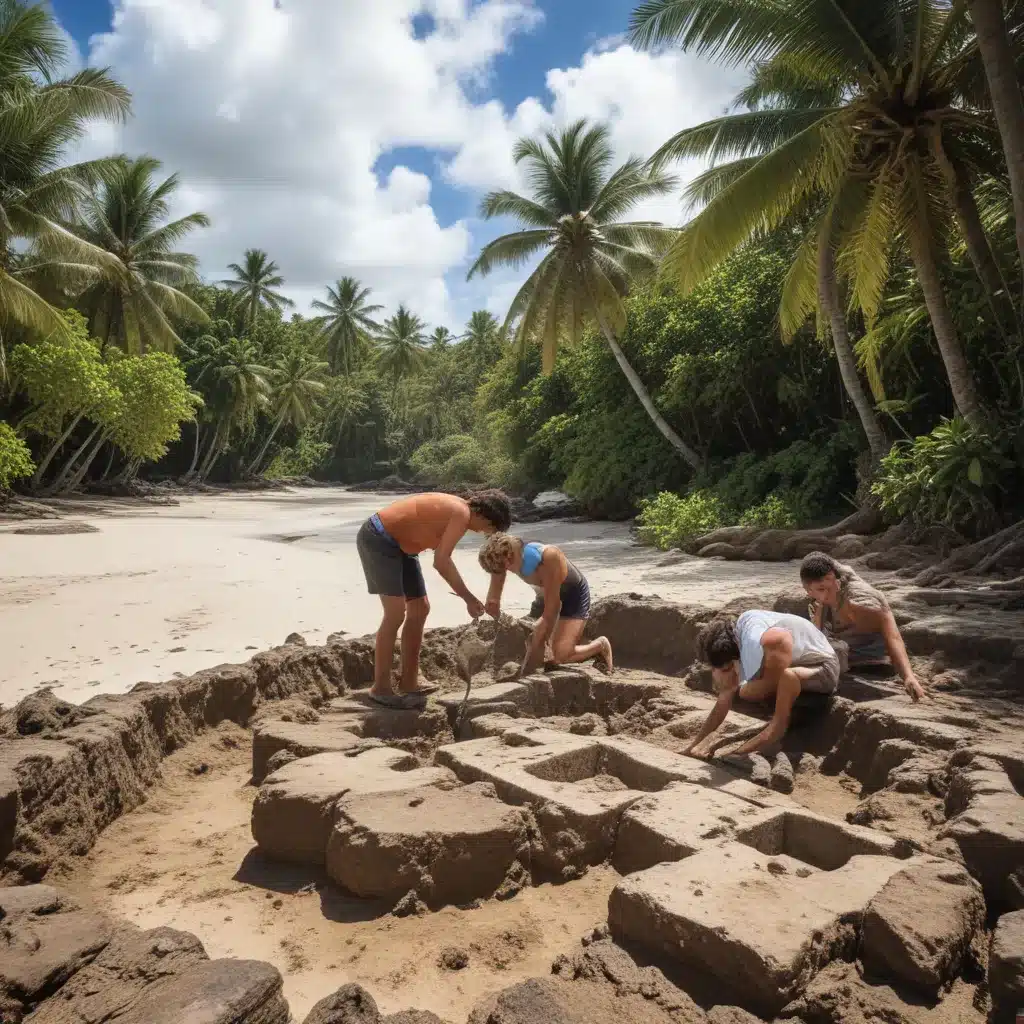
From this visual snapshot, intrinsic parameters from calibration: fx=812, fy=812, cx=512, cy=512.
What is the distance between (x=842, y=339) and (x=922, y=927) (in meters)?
11.7

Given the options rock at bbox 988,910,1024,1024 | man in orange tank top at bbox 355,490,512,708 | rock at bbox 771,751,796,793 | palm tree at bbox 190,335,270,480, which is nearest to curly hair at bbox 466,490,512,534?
man in orange tank top at bbox 355,490,512,708

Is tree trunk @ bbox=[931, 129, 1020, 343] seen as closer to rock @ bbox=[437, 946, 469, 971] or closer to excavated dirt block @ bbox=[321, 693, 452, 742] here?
excavated dirt block @ bbox=[321, 693, 452, 742]

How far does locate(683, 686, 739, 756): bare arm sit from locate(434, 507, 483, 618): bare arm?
64.8 inches

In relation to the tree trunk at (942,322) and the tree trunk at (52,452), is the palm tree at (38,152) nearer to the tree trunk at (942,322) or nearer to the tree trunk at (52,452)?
the tree trunk at (52,452)

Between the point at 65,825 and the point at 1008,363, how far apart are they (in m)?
12.4

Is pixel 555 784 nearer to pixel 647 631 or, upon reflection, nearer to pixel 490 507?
pixel 490 507

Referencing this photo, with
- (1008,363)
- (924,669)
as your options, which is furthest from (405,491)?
(924,669)

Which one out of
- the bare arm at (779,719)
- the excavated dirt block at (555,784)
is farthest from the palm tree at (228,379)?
the bare arm at (779,719)

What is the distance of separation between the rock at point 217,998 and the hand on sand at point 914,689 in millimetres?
4043

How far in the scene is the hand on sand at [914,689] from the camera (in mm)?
4922

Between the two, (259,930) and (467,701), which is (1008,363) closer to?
(467,701)

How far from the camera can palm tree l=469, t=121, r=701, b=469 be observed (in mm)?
20438

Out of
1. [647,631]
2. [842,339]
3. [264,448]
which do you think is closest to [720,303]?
[842,339]

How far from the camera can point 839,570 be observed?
540cm
